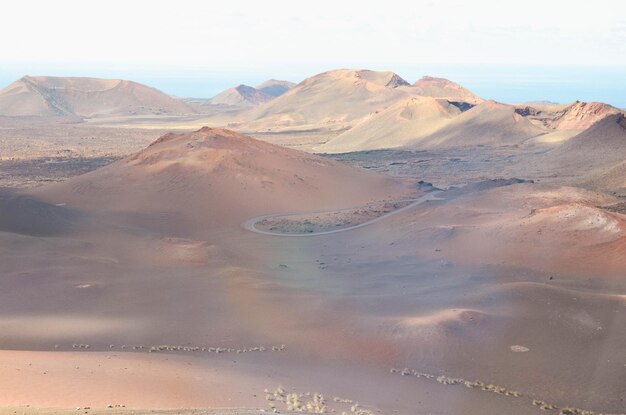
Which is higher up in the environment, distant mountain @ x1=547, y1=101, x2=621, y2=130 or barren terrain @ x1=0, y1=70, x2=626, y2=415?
distant mountain @ x1=547, y1=101, x2=621, y2=130

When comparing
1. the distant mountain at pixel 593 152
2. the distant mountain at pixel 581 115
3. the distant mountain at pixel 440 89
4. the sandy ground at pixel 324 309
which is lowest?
the sandy ground at pixel 324 309

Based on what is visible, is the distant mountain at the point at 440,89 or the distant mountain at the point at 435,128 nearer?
the distant mountain at the point at 435,128

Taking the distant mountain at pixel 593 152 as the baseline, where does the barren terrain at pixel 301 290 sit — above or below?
below

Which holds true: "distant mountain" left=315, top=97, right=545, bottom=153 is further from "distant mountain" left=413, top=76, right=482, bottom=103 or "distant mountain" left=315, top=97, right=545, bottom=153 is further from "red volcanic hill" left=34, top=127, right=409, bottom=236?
"distant mountain" left=413, top=76, right=482, bottom=103

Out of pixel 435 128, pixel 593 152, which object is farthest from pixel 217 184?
pixel 435 128

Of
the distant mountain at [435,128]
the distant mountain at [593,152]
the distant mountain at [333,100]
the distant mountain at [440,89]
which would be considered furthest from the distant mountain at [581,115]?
the distant mountain at [440,89]

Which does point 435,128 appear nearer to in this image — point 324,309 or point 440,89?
point 440,89

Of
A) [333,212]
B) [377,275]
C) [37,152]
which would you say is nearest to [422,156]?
[333,212]

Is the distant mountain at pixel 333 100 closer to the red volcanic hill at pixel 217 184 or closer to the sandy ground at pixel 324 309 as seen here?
the red volcanic hill at pixel 217 184

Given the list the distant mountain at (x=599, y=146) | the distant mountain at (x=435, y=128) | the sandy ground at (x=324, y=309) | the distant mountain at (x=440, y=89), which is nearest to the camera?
the sandy ground at (x=324, y=309)

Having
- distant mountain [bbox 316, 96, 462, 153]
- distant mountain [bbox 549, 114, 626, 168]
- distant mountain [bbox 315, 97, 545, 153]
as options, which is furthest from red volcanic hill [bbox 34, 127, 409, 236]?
distant mountain [bbox 316, 96, 462, 153]

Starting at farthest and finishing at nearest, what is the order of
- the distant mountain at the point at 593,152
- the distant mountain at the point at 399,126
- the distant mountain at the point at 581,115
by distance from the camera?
the distant mountain at the point at 399,126 < the distant mountain at the point at 581,115 < the distant mountain at the point at 593,152

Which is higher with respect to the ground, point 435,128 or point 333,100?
point 333,100
